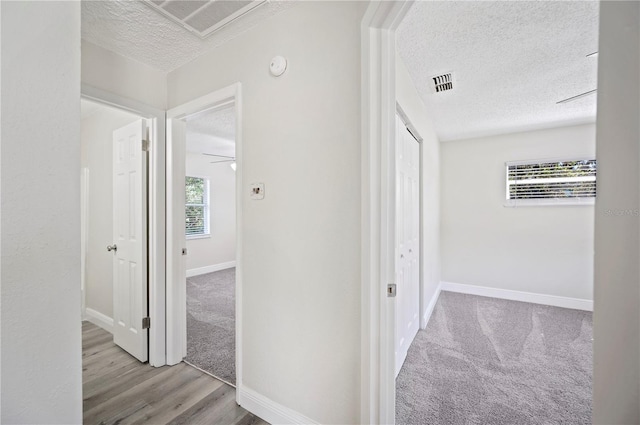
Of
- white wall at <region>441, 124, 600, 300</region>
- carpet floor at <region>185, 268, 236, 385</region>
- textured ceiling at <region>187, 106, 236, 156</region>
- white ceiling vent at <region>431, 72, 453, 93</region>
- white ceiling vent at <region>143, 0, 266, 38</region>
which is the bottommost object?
carpet floor at <region>185, 268, 236, 385</region>

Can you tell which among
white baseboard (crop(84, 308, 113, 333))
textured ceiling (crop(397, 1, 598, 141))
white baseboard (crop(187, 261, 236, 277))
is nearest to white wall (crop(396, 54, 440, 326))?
textured ceiling (crop(397, 1, 598, 141))

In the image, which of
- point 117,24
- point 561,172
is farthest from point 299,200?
point 561,172

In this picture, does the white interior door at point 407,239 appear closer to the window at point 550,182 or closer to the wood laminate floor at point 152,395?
the wood laminate floor at point 152,395

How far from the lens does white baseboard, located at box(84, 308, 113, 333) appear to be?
2.82 meters

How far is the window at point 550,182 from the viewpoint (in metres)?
3.46

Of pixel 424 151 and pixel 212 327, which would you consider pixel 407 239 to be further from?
pixel 212 327

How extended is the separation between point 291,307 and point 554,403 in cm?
197

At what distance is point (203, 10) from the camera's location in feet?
4.94

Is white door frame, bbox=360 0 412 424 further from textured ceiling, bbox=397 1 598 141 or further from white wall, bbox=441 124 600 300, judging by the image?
white wall, bbox=441 124 600 300

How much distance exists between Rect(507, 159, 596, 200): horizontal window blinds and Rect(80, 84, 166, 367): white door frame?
181 inches

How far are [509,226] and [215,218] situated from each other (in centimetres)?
555

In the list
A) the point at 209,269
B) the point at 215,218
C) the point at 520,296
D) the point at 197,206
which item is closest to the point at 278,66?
the point at 520,296

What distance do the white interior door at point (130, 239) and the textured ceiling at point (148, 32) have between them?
568 mm

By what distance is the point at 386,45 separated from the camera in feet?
3.86
